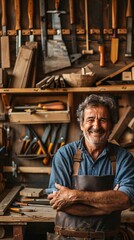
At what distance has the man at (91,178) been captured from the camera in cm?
229

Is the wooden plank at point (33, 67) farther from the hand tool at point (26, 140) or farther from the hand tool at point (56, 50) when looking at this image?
the hand tool at point (26, 140)

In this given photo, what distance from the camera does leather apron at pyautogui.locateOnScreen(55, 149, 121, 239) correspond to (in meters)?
2.35

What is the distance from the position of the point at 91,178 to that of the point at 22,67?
1711 millimetres

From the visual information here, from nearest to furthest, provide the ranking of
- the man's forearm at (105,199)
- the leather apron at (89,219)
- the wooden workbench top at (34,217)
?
the man's forearm at (105,199) → the leather apron at (89,219) → the wooden workbench top at (34,217)

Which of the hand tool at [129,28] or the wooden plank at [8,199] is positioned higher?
the hand tool at [129,28]

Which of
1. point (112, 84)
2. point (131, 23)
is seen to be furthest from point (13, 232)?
point (131, 23)

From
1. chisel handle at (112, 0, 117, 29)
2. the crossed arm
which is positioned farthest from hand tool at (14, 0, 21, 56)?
the crossed arm

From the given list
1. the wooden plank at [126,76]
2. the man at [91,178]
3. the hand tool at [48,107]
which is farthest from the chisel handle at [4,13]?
the man at [91,178]

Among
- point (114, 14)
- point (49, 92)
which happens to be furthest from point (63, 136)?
point (114, 14)

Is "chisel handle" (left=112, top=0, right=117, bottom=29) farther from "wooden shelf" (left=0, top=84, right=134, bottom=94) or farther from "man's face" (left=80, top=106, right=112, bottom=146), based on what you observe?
"man's face" (left=80, top=106, right=112, bottom=146)

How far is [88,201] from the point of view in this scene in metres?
2.26

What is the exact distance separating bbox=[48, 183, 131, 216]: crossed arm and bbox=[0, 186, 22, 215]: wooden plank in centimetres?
93

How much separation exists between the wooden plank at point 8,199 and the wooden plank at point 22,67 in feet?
3.54

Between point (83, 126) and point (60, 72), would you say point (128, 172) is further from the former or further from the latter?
point (60, 72)
